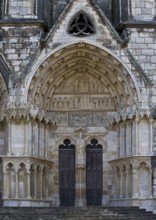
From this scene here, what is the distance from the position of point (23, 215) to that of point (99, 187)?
4.34 m

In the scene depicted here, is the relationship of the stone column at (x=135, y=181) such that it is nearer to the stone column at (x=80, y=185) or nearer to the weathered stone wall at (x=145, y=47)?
the stone column at (x=80, y=185)

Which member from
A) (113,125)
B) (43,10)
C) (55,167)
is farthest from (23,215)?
(43,10)

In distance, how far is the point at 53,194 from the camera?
78.2 ft

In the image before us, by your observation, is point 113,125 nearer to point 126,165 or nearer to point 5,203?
point 126,165

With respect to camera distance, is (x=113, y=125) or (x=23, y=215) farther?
(x=113, y=125)

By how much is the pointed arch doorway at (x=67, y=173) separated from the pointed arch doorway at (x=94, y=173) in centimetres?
54

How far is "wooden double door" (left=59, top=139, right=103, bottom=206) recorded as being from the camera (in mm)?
23969

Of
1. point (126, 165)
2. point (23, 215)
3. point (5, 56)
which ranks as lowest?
point (23, 215)

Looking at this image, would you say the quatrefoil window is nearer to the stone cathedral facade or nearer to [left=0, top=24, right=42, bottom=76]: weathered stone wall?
the stone cathedral facade

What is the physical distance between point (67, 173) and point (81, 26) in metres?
5.25

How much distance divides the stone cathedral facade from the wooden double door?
0.12 feet

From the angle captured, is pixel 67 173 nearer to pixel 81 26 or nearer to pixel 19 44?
pixel 19 44

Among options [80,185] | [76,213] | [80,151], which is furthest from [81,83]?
[76,213]

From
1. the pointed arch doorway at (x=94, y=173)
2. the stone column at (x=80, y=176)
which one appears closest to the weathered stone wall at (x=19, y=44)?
the stone column at (x=80, y=176)
